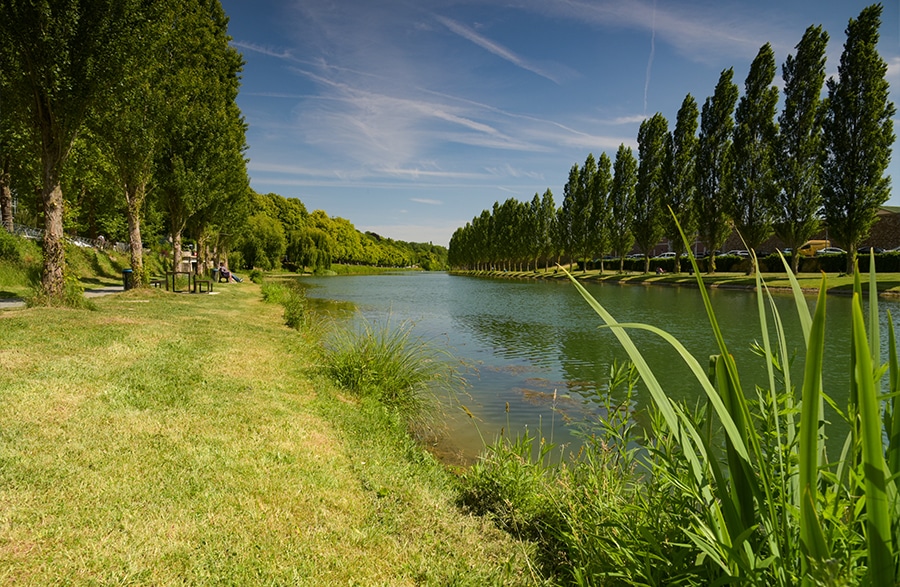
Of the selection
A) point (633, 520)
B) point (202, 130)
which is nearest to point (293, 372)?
point (633, 520)

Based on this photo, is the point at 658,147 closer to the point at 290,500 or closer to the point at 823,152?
the point at 823,152

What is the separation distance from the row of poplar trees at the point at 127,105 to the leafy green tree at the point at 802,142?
32245 mm

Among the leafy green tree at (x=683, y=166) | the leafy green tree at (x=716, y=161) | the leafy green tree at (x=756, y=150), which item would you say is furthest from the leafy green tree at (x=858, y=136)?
the leafy green tree at (x=683, y=166)

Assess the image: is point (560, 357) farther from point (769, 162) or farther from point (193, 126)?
point (769, 162)

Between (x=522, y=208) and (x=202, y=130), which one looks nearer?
(x=202, y=130)

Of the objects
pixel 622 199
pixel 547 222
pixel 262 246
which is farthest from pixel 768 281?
pixel 262 246

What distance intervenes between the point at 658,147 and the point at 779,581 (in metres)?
44.6

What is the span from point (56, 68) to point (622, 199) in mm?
44021

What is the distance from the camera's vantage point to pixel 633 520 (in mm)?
2434

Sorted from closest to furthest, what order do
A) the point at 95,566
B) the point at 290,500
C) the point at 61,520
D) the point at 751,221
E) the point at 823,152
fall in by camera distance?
1. the point at 95,566
2. the point at 61,520
3. the point at 290,500
4. the point at 823,152
5. the point at 751,221

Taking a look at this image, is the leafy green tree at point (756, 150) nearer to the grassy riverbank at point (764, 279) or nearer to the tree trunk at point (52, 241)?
the grassy riverbank at point (764, 279)

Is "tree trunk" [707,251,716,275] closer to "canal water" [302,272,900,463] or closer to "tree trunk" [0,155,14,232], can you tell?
"canal water" [302,272,900,463]

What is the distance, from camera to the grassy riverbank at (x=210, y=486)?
253cm

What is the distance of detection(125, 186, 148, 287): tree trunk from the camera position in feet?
54.3
